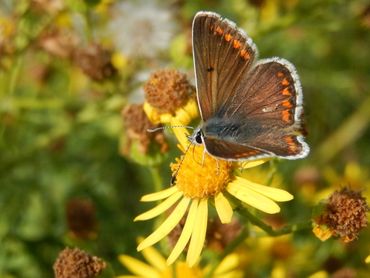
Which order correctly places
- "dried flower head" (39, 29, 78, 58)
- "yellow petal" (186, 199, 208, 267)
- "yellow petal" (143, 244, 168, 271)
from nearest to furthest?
"yellow petal" (186, 199, 208, 267) → "yellow petal" (143, 244, 168, 271) → "dried flower head" (39, 29, 78, 58)

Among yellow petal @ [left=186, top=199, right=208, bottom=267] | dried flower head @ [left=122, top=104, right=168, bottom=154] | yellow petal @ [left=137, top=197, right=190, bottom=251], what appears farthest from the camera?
dried flower head @ [left=122, top=104, right=168, bottom=154]

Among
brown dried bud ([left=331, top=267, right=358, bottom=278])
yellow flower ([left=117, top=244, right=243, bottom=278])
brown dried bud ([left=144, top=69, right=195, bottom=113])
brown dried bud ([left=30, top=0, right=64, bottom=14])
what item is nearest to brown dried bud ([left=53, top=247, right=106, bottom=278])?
yellow flower ([left=117, top=244, right=243, bottom=278])

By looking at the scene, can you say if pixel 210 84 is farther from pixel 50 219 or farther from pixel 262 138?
pixel 50 219

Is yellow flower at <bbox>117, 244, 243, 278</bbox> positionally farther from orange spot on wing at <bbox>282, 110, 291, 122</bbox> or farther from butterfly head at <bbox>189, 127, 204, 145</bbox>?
orange spot on wing at <bbox>282, 110, 291, 122</bbox>

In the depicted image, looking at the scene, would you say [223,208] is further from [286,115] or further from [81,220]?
[81,220]

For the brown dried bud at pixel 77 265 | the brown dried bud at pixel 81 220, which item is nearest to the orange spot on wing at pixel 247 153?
the brown dried bud at pixel 77 265

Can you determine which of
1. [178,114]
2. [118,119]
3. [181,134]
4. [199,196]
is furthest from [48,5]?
[199,196]
